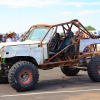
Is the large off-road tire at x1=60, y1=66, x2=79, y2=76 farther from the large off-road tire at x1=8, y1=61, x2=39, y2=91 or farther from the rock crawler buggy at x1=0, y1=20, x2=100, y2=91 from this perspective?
the large off-road tire at x1=8, y1=61, x2=39, y2=91

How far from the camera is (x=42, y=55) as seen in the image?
6.60 metres

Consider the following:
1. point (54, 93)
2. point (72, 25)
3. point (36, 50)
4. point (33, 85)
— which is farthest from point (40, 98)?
point (72, 25)

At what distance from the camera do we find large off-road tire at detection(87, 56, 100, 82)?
7.50m

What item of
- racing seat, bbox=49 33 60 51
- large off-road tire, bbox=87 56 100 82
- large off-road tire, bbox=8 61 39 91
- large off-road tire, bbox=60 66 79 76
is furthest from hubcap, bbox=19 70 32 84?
large off-road tire, bbox=60 66 79 76

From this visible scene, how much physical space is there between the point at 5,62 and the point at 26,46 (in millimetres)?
788

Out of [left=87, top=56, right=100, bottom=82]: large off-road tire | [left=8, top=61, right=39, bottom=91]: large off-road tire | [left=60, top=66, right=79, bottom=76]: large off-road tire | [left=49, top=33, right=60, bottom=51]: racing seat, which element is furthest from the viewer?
[left=60, top=66, right=79, bottom=76]: large off-road tire

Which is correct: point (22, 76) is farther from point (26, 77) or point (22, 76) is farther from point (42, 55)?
point (42, 55)

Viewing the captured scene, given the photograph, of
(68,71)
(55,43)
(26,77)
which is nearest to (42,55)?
(26,77)

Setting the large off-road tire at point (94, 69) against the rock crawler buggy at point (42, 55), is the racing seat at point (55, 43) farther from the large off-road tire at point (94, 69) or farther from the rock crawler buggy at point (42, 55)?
the large off-road tire at point (94, 69)

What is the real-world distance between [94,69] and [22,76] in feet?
8.62

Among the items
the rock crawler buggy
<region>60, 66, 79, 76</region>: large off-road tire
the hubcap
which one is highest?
the rock crawler buggy

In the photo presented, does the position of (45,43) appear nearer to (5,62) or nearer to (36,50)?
(36,50)

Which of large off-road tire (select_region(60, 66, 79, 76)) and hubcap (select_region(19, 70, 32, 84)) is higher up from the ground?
hubcap (select_region(19, 70, 32, 84))

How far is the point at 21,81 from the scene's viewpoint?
6188 millimetres
